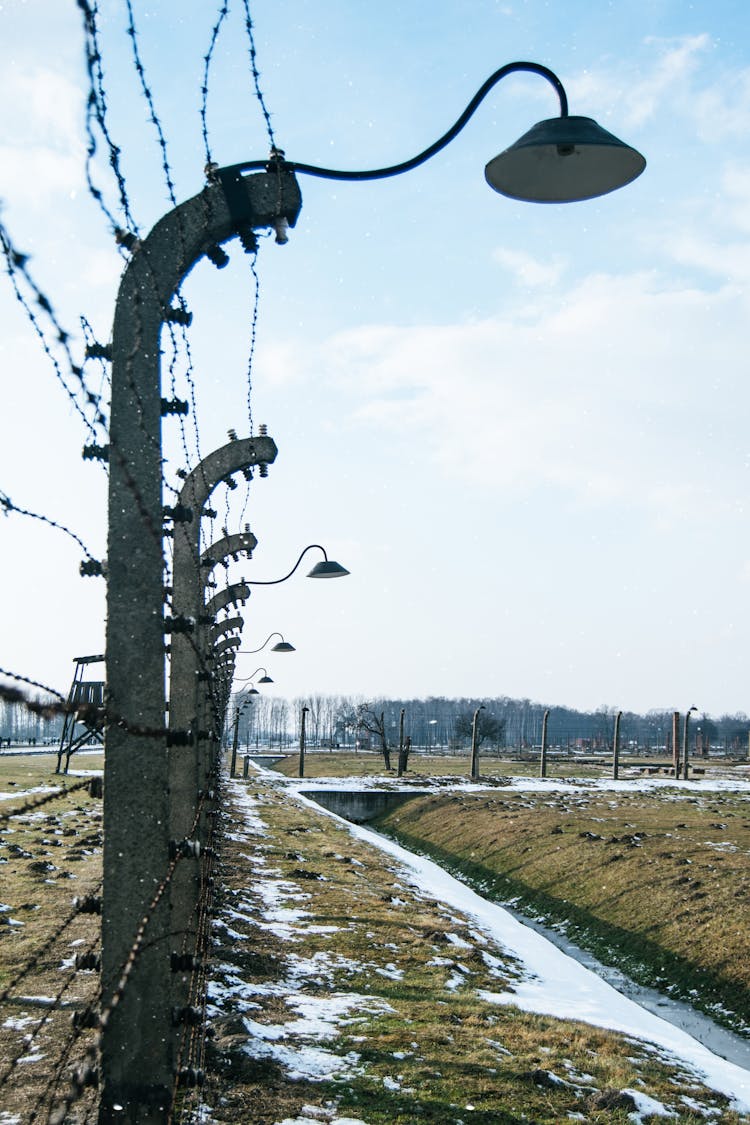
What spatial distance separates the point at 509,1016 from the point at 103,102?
30.8 ft

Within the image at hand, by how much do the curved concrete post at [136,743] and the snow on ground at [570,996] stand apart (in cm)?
546

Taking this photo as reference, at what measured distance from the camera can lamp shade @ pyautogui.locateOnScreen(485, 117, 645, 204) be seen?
4.64 meters

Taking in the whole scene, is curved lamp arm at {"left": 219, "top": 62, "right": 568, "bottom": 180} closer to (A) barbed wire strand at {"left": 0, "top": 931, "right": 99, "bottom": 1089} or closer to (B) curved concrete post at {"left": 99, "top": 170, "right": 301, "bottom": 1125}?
(B) curved concrete post at {"left": 99, "top": 170, "right": 301, "bottom": 1125}

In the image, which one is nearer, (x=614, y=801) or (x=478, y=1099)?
(x=478, y=1099)

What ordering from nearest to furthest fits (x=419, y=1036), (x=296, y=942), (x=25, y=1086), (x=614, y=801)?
1. (x=25, y=1086)
2. (x=419, y=1036)
3. (x=296, y=942)
4. (x=614, y=801)

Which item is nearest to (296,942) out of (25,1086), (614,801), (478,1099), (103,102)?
(478,1099)

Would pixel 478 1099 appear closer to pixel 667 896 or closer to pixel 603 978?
pixel 603 978

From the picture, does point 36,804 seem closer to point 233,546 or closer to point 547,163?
point 547,163

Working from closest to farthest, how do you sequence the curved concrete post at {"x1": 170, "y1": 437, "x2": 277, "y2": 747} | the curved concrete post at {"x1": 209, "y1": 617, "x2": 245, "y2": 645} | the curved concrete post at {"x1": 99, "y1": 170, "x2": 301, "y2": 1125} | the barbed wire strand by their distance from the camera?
the curved concrete post at {"x1": 99, "y1": 170, "x2": 301, "y2": 1125}
the barbed wire strand
the curved concrete post at {"x1": 170, "y1": 437, "x2": 277, "y2": 747}
the curved concrete post at {"x1": 209, "y1": 617, "x2": 245, "y2": 645}

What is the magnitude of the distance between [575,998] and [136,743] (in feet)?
33.3

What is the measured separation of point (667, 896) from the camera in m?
17.2

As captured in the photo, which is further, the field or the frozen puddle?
the frozen puddle

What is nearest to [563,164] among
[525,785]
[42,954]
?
[42,954]

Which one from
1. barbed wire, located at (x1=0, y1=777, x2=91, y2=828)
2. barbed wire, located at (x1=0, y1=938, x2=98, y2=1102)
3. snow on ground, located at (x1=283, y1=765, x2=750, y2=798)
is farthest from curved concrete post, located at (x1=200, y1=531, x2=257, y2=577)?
snow on ground, located at (x1=283, y1=765, x2=750, y2=798)
